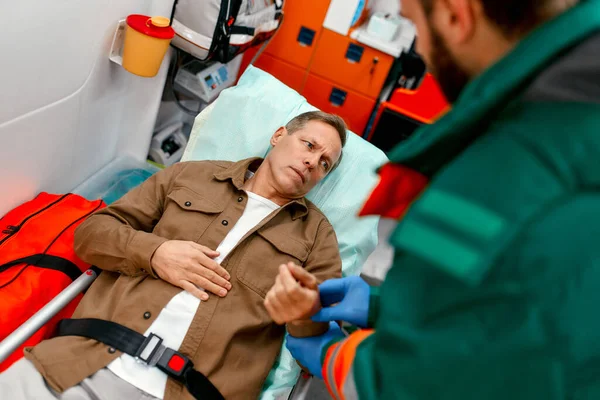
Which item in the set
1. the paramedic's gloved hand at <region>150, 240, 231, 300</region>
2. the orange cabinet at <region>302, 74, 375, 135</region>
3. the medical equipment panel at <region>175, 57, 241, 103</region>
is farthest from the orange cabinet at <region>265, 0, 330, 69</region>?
the paramedic's gloved hand at <region>150, 240, 231, 300</region>

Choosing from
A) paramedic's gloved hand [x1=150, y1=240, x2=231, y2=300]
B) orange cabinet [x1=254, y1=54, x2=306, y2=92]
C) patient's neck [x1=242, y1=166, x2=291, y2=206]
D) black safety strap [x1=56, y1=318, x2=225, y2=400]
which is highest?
patient's neck [x1=242, y1=166, x2=291, y2=206]

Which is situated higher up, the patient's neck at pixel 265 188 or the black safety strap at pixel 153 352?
the patient's neck at pixel 265 188

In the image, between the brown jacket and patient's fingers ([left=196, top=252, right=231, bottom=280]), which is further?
patient's fingers ([left=196, top=252, right=231, bottom=280])

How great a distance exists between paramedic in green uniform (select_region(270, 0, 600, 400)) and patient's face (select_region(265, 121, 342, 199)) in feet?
3.51

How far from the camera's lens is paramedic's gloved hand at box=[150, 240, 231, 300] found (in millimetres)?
1413

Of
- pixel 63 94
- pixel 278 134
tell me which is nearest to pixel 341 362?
pixel 278 134

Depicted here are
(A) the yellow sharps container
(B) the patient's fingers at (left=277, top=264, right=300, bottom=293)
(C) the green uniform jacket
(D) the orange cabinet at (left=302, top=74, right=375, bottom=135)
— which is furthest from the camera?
(D) the orange cabinet at (left=302, top=74, right=375, bottom=135)

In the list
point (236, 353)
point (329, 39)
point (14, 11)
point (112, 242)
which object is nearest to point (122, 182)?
point (112, 242)

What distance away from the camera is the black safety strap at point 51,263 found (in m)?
1.44

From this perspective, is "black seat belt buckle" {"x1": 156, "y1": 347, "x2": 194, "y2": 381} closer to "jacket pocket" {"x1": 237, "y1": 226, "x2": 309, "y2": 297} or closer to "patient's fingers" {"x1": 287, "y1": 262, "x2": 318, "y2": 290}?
"jacket pocket" {"x1": 237, "y1": 226, "x2": 309, "y2": 297}

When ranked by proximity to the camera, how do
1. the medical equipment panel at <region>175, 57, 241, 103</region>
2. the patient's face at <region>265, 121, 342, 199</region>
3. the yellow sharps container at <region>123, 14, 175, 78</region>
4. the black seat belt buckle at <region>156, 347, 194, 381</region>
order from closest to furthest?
1. the black seat belt buckle at <region>156, 347, 194, 381</region>
2. the patient's face at <region>265, 121, 342, 199</region>
3. the yellow sharps container at <region>123, 14, 175, 78</region>
4. the medical equipment panel at <region>175, 57, 241, 103</region>

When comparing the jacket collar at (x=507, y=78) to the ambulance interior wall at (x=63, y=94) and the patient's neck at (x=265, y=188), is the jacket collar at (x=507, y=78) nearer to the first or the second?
the patient's neck at (x=265, y=188)

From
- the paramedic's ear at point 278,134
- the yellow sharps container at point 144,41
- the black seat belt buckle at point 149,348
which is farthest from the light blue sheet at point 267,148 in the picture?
the black seat belt buckle at point 149,348

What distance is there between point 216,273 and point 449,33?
105 centimetres
